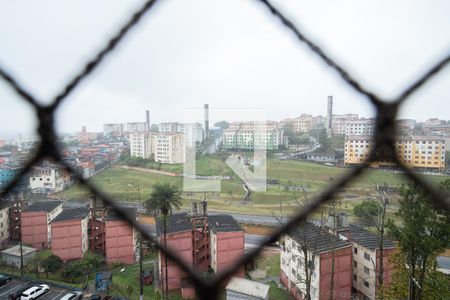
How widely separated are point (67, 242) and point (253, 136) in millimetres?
6053

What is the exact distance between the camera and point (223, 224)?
20.0ft

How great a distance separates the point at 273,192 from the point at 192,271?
1155 cm

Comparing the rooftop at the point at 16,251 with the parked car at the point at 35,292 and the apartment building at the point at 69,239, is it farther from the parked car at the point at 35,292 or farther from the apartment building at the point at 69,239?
the parked car at the point at 35,292

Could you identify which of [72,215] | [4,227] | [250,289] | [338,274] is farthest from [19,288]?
[338,274]

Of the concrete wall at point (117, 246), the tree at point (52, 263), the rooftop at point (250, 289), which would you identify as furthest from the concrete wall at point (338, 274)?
the tree at point (52, 263)

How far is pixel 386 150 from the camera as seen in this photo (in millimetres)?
322

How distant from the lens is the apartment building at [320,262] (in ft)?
15.7

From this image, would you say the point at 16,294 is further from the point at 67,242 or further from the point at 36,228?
the point at 36,228

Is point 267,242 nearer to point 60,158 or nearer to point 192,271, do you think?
point 192,271

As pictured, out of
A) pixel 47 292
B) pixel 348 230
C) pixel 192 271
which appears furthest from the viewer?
pixel 47 292

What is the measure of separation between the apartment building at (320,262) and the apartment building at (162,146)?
8.89ft

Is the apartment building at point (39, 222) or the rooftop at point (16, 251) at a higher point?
the apartment building at point (39, 222)

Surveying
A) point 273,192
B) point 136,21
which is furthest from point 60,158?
point 273,192

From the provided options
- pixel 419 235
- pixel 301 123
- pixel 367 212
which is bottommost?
pixel 367 212
